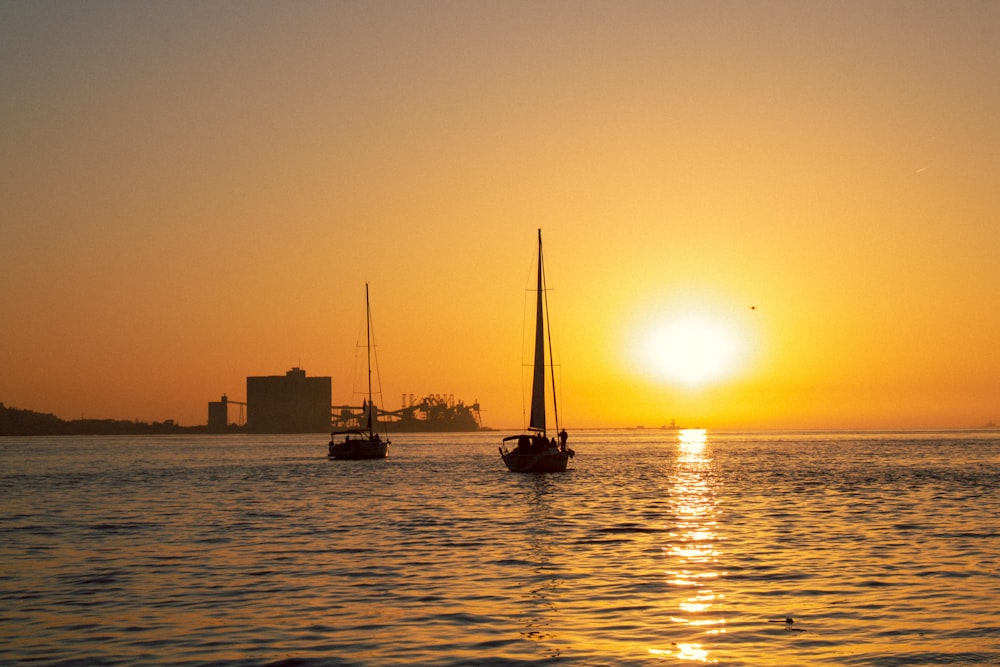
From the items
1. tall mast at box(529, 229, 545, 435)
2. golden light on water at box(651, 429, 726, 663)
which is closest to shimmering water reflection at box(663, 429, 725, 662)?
golden light on water at box(651, 429, 726, 663)

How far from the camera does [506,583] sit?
26.5m

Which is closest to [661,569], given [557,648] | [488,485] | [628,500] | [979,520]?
[557,648]

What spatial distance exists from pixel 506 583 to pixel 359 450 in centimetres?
10395

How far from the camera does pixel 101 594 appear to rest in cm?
2544

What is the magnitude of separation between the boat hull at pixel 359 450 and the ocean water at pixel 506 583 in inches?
2850

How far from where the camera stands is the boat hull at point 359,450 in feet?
421

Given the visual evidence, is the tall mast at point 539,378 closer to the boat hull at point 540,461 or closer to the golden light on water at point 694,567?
the boat hull at point 540,461

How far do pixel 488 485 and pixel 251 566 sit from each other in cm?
4585

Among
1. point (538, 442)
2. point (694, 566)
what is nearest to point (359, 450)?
point (538, 442)

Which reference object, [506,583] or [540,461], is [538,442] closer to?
[540,461]

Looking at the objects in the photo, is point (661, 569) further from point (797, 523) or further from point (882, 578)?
point (797, 523)

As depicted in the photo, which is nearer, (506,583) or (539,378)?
(506,583)

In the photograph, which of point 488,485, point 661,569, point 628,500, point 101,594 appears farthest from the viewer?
point 488,485

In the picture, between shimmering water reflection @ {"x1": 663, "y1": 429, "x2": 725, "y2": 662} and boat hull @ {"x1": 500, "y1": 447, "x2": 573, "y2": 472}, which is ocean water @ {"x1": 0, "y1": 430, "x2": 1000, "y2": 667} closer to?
shimmering water reflection @ {"x1": 663, "y1": 429, "x2": 725, "y2": 662}
